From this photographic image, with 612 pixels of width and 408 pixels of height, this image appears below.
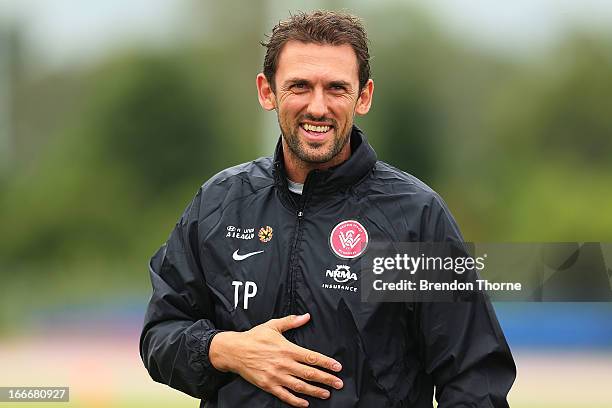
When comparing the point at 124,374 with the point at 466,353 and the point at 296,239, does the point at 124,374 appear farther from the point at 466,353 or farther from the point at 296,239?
the point at 466,353

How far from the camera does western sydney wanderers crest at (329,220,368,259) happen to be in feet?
7.55

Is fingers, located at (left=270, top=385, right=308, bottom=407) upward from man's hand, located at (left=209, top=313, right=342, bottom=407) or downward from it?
downward

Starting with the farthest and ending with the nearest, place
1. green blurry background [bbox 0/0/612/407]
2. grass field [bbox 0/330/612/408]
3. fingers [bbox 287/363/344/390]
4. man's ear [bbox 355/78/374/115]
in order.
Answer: green blurry background [bbox 0/0/612/407], grass field [bbox 0/330/612/408], man's ear [bbox 355/78/374/115], fingers [bbox 287/363/344/390]

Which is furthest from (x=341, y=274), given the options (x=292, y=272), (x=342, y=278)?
(x=292, y=272)

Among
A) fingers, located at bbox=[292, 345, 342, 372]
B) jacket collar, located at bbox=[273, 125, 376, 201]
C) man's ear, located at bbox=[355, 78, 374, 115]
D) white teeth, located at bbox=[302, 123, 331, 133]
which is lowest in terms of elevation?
fingers, located at bbox=[292, 345, 342, 372]

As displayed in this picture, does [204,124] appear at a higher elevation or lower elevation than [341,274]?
higher

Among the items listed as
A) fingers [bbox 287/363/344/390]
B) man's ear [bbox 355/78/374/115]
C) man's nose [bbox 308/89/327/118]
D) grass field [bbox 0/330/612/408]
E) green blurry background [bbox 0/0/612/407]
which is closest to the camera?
fingers [bbox 287/363/344/390]

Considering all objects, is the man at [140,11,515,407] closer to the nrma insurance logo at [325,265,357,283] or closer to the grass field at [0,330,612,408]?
the nrma insurance logo at [325,265,357,283]

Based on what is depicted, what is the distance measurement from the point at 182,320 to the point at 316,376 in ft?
1.27

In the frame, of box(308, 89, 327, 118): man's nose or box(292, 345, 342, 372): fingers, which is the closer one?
box(292, 345, 342, 372): fingers

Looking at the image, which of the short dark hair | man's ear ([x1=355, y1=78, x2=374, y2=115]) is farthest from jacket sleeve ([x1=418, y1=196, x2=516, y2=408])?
the short dark hair

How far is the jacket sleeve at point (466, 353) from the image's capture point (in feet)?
7.24

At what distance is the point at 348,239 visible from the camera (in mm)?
2305

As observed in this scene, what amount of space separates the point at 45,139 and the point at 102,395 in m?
12.0
